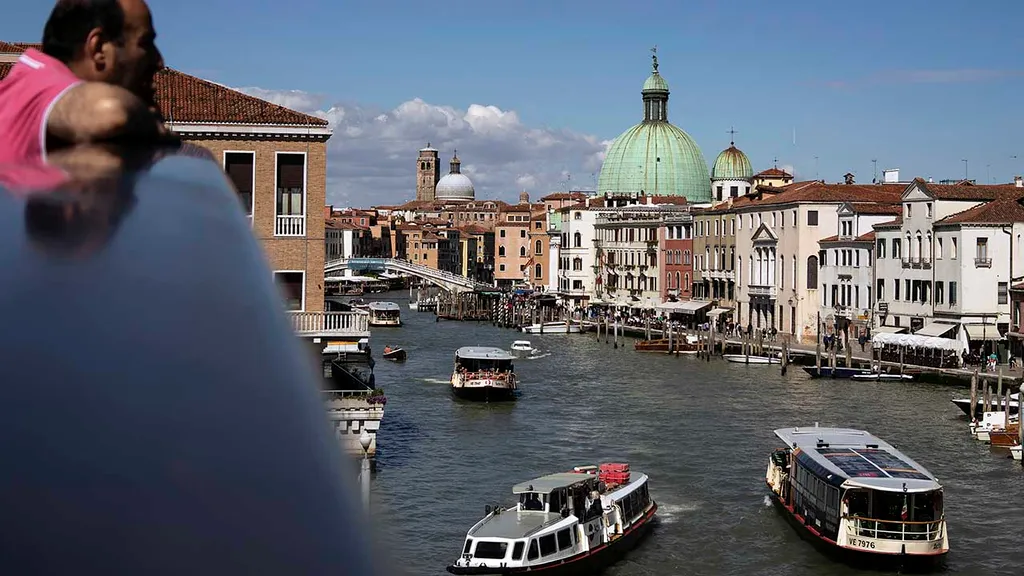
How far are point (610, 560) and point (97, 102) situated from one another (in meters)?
13.3

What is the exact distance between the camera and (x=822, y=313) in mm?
41781

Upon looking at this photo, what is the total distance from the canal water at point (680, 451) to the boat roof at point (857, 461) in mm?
736

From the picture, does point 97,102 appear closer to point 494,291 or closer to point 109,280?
point 109,280

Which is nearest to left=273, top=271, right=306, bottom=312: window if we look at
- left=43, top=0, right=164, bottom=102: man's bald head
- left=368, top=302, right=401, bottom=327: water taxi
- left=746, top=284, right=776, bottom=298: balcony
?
left=43, top=0, right=164, bottom=102: man's bald head

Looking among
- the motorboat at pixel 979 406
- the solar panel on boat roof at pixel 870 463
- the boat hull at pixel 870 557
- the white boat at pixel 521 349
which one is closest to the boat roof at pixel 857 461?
the solar panel on boat roof at pixel 870 463

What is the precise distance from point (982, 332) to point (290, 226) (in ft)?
72.3

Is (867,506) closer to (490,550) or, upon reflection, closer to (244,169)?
(490,550)

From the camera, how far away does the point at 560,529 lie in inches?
532

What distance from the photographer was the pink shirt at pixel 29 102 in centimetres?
82

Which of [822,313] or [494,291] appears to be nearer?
[822,313]

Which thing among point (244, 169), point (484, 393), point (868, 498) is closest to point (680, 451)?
point (868, 498)

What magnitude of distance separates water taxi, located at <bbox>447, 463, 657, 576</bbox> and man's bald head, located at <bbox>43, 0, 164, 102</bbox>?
38.4 ft

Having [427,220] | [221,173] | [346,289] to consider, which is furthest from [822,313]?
[427,220]

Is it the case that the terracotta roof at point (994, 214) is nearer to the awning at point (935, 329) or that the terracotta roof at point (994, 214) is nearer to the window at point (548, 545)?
the awning at point (935, 329)
